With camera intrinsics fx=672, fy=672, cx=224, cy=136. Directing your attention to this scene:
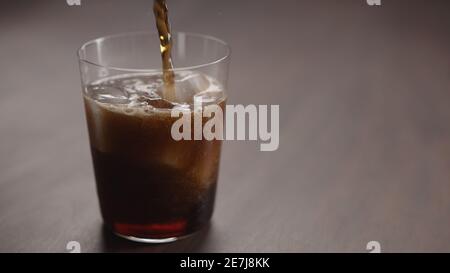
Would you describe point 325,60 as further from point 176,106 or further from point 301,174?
point 176,106

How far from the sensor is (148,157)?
2.78 feet

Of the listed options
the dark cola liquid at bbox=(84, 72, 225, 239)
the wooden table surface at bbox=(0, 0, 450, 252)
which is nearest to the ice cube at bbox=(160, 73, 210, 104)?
the dark cola liquid at bbox=(84, 72, 225, 239)

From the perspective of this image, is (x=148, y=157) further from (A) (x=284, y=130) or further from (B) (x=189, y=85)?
(A) (x=284, y=130)

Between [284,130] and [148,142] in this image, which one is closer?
[148,142]

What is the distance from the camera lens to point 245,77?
144 cm

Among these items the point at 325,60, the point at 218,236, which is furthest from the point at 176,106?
the point at 325,60

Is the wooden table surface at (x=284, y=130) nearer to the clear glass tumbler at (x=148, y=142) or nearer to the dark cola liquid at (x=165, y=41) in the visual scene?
the clear glass tumbler at (x=148, y=142)

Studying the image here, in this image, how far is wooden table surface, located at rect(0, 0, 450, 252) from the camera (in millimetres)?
924

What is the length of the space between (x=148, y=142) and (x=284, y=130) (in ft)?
1.37

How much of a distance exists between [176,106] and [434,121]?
62cm

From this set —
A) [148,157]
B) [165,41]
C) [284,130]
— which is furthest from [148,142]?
[284,130]

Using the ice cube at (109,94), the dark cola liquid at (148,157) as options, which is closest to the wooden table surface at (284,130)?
the dark cola liquid at (148,157)

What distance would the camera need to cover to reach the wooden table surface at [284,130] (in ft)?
3.03

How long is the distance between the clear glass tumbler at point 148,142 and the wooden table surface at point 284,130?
40 millimetres
